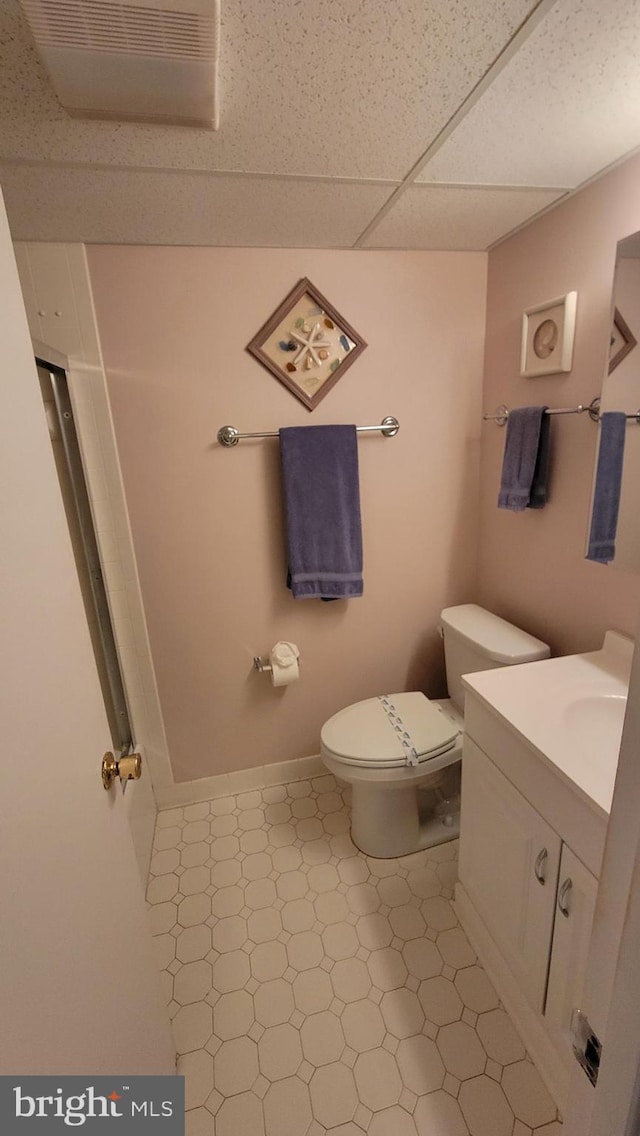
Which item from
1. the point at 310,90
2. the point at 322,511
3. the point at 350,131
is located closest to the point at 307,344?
the point at 322,511

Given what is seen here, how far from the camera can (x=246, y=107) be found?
3.00 feet

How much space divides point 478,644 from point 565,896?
0.75 m

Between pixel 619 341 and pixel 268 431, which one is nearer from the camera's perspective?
pixel 619 341

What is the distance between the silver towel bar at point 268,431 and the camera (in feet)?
5.46

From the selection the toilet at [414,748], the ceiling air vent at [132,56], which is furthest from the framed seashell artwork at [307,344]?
the toilet at [414,748]

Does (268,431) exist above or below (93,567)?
above

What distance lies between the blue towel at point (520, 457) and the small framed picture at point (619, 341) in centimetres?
26

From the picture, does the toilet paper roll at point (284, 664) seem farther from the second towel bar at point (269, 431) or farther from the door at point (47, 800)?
the door at point (47, 800)

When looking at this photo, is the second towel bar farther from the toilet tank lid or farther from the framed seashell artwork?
the toilet tank lid

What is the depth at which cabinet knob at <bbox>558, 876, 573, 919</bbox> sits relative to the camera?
0.97 m

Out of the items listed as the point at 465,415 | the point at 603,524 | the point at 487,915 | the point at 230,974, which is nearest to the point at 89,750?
the point at 230,974

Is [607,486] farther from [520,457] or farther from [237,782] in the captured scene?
[237,782]

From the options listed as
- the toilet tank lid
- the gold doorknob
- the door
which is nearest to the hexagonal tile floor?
the door

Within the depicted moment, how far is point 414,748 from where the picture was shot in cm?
155
